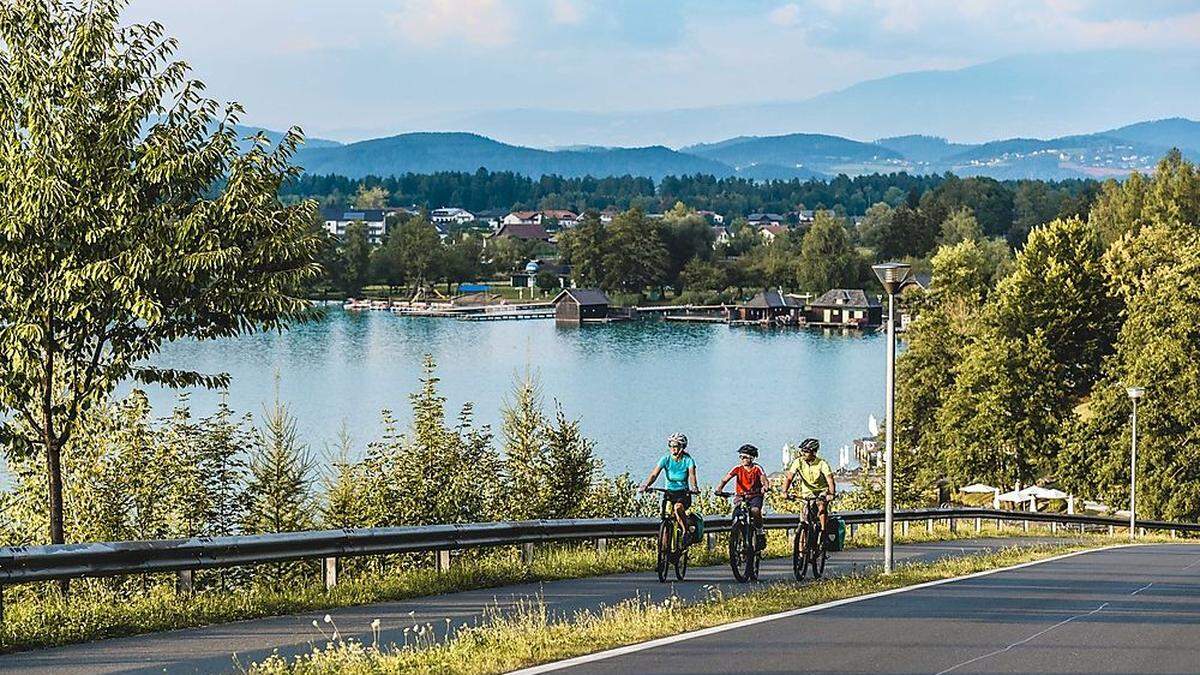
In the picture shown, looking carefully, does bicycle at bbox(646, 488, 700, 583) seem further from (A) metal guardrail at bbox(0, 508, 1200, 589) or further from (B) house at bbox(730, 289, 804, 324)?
(B) house at bbox(730, 289, 804, 324)

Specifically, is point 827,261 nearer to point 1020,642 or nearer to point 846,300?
point 846,300

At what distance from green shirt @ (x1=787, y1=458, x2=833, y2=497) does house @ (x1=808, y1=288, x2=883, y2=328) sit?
481ft

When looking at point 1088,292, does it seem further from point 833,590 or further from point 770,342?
point 770,342

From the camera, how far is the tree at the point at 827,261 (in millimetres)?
175250

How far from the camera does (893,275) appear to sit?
1917 centimetres

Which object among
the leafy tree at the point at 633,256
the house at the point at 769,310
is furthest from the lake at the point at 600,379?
the leafy tree at the point at 633,256

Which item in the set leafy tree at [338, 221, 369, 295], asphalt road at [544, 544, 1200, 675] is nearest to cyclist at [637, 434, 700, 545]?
asphalt road at [544, 544, 1200, 675]

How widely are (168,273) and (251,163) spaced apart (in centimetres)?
183

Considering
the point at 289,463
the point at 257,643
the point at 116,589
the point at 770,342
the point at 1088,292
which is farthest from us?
the point at 770,342

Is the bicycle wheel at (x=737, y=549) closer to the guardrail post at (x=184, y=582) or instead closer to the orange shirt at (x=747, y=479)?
the orange shirt at (x=747, y=479)

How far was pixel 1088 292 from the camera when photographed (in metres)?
64.9

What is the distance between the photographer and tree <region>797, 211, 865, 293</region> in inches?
6900

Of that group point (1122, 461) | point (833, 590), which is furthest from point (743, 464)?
point (1122, 461)

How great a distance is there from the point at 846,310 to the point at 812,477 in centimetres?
14982
